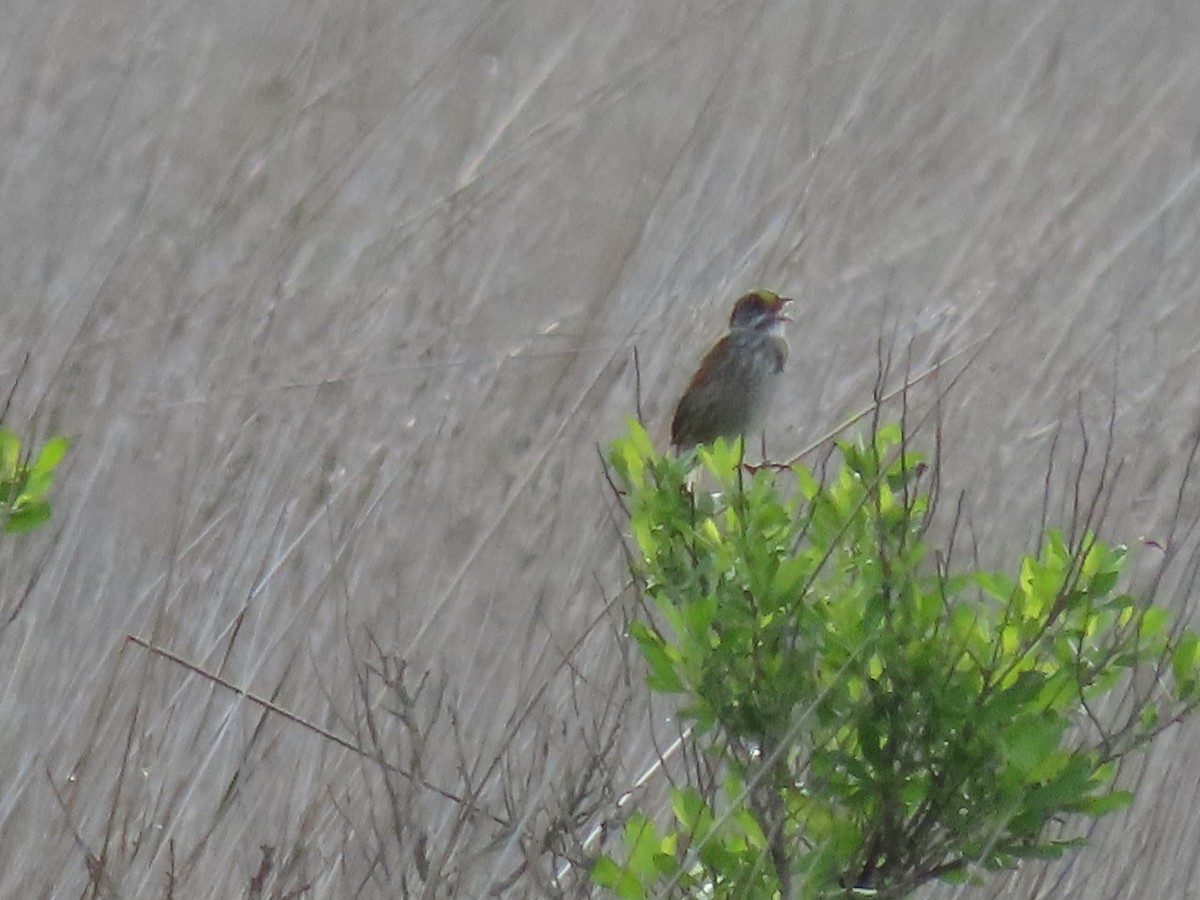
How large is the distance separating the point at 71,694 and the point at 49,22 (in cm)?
86

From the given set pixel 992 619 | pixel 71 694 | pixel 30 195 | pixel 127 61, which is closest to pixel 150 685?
pixel 71 694

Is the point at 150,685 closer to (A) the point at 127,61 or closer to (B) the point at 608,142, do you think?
(A) the point at 127,61

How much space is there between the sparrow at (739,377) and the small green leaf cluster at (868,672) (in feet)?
3.17

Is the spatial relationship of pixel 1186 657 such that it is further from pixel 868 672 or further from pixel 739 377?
pixel 739 377

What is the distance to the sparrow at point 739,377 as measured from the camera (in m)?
2.15

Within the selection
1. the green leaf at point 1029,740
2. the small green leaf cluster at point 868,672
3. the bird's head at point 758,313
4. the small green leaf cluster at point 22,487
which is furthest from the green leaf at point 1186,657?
the bird's head at point 758,313

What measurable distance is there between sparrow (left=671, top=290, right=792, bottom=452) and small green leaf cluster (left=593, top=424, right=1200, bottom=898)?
3.17 feet

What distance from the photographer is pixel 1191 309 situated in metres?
2.12

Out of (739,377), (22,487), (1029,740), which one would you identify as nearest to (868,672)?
(1029,740)

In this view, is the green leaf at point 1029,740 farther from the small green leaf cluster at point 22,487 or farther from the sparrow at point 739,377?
the sparrow at point 739,377

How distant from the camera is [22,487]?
3.69ft

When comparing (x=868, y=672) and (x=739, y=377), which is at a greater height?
(x=739, y=377)

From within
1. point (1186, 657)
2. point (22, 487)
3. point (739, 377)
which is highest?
point (739, 377)

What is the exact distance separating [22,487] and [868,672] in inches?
22.4
